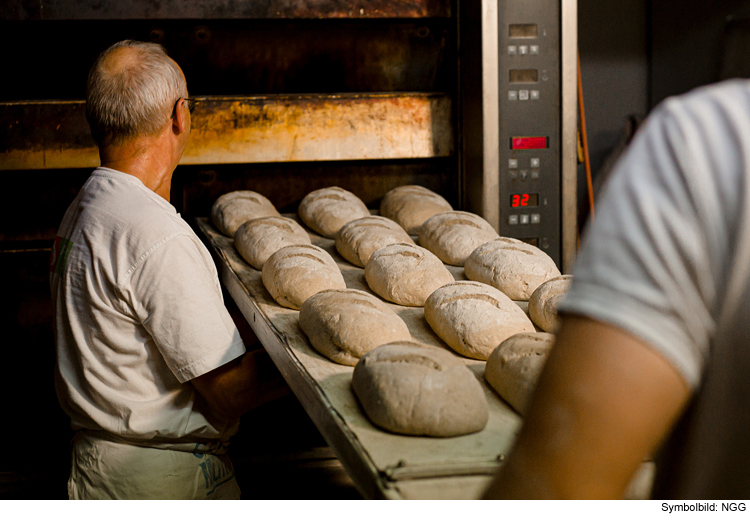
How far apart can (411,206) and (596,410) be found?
2.09 meters

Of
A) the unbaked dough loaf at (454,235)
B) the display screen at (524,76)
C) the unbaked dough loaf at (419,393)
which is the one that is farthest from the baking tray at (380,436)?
the display screen at (524,76)

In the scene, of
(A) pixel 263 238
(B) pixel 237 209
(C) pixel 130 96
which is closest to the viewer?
(C) pixel 130 96

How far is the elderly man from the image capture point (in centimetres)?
134

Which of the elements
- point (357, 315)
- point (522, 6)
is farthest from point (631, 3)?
point (357, 315)

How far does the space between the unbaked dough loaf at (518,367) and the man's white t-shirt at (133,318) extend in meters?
0.60

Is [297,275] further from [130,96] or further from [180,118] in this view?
[130,96]

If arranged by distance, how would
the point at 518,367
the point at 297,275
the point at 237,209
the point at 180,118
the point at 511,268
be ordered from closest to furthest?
the point at 518,367 < the point at 180,118 < the point at 297,275 < the point at 511,268 < the point at 237,209

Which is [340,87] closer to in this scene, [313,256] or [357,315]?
[313,256]

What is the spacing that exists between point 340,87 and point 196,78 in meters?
0.59

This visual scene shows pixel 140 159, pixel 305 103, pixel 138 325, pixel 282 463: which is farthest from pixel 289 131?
pixel 282 463

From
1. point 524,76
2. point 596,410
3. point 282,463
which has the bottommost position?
point 282,463

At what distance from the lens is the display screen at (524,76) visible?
91.8 inches

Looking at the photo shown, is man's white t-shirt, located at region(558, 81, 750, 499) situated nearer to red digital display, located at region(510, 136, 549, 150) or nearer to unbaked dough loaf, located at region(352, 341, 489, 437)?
unbaked dough loaf, located at region(352, 341, 489, 437)

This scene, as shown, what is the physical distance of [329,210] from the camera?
7.76 feet
